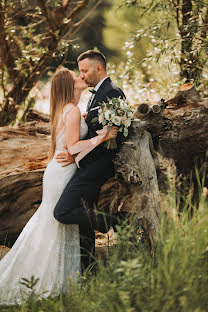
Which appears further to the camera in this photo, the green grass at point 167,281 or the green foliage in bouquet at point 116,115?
the green foliage in bouquet at point 116,115

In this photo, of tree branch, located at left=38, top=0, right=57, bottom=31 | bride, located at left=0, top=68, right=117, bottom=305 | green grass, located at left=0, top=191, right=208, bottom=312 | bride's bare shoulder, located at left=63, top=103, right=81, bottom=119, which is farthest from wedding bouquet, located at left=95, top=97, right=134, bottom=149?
tree branch, located at left=38, top=0, right=57, bottom=31

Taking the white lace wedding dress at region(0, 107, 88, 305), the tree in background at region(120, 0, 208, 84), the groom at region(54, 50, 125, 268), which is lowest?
the white lace wedding dress at region(0, 107, 88, 305)

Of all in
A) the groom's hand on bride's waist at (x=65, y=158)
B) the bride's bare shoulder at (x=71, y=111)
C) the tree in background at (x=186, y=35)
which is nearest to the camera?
the bride's bare shoulder at (x=71, y=111)

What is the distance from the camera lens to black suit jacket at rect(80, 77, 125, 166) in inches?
168

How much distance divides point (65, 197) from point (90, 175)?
0.33 m

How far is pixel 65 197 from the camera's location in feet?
13.5

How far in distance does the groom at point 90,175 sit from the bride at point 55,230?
0.13m

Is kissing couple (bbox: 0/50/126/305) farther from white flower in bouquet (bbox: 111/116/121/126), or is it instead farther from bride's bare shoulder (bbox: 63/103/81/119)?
white flower in bouquet (bbox: 111/116/121/126)

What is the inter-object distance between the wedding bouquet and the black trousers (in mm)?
395

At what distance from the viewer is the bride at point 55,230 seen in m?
4.12

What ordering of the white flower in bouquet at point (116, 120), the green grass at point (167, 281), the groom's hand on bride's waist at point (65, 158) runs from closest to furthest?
1. the green grass at point (167, 281)
2. the white flower in bouquet at point (116, 120)
3. the groom's hand on bride's waist at point (65, 158)

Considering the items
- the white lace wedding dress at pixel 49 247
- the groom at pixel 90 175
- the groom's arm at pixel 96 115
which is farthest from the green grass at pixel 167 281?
the groom's arm at pixel 96 115

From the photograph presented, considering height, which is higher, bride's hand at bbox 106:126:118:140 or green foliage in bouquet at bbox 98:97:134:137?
green foliage in bouquet at bbox 98:97:134:137

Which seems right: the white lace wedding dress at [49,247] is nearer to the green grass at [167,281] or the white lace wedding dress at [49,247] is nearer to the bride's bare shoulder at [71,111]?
the bride's bare shoulder at [71,111]
